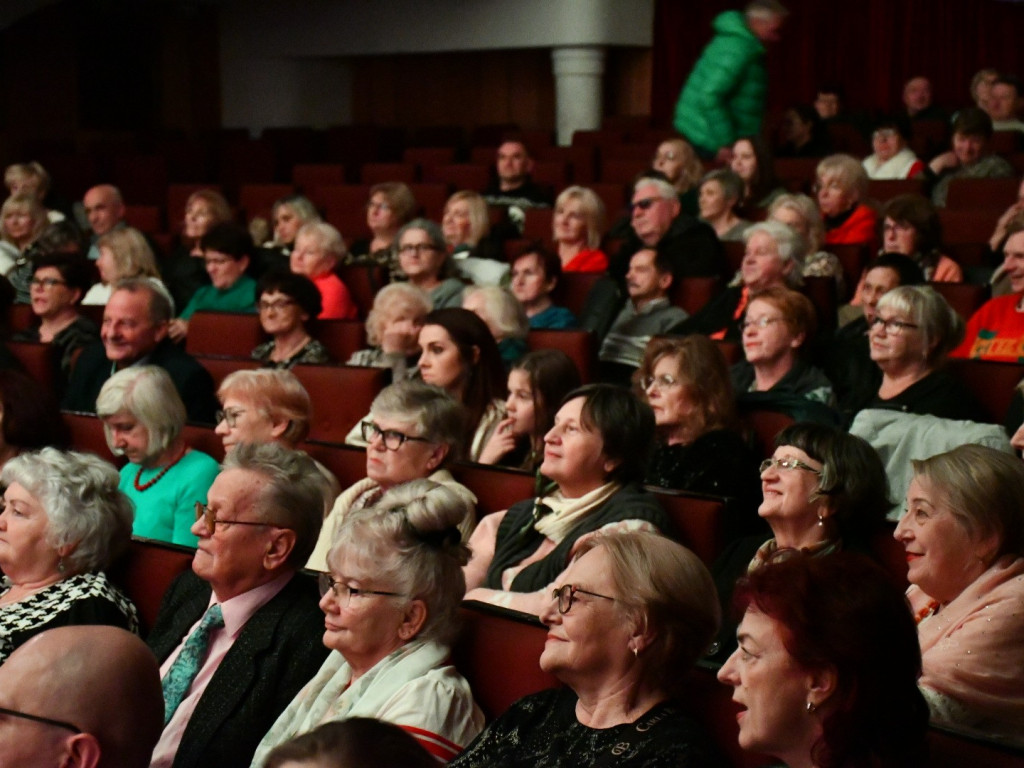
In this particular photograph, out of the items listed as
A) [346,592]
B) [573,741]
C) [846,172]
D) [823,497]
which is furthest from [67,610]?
[846,172]

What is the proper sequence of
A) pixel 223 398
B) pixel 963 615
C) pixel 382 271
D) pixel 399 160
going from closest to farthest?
1. pixel 963 615
2. pixel 223 398
3. pixel 382 271
4. pixel 399 160

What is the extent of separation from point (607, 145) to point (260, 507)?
209 inches

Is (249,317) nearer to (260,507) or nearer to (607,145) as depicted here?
(260,507)

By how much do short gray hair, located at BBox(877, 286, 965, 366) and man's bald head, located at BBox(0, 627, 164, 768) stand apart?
1.90m

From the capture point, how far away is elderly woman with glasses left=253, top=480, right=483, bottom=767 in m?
1.85

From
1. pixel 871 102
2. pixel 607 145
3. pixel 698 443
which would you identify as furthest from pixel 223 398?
pixel 871 102

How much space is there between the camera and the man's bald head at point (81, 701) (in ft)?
4.80

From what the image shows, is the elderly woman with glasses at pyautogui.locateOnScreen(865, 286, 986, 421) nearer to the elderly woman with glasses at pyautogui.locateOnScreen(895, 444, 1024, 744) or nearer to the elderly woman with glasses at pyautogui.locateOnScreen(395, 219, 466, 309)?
the elderly woman with glasses at pyautogui.locateOnScreen(895, 444, 1024, 744)

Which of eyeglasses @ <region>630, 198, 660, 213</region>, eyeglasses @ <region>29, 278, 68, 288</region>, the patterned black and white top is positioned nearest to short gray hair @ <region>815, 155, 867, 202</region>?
eyeglasses @ <region>630, 198, 660, 213</region>

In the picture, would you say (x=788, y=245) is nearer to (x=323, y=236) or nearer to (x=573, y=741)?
(x=323, y=236)

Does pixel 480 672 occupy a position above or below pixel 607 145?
below

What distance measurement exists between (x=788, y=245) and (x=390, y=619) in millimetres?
2239

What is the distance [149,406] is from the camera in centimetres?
284

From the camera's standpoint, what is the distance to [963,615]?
178 cm
